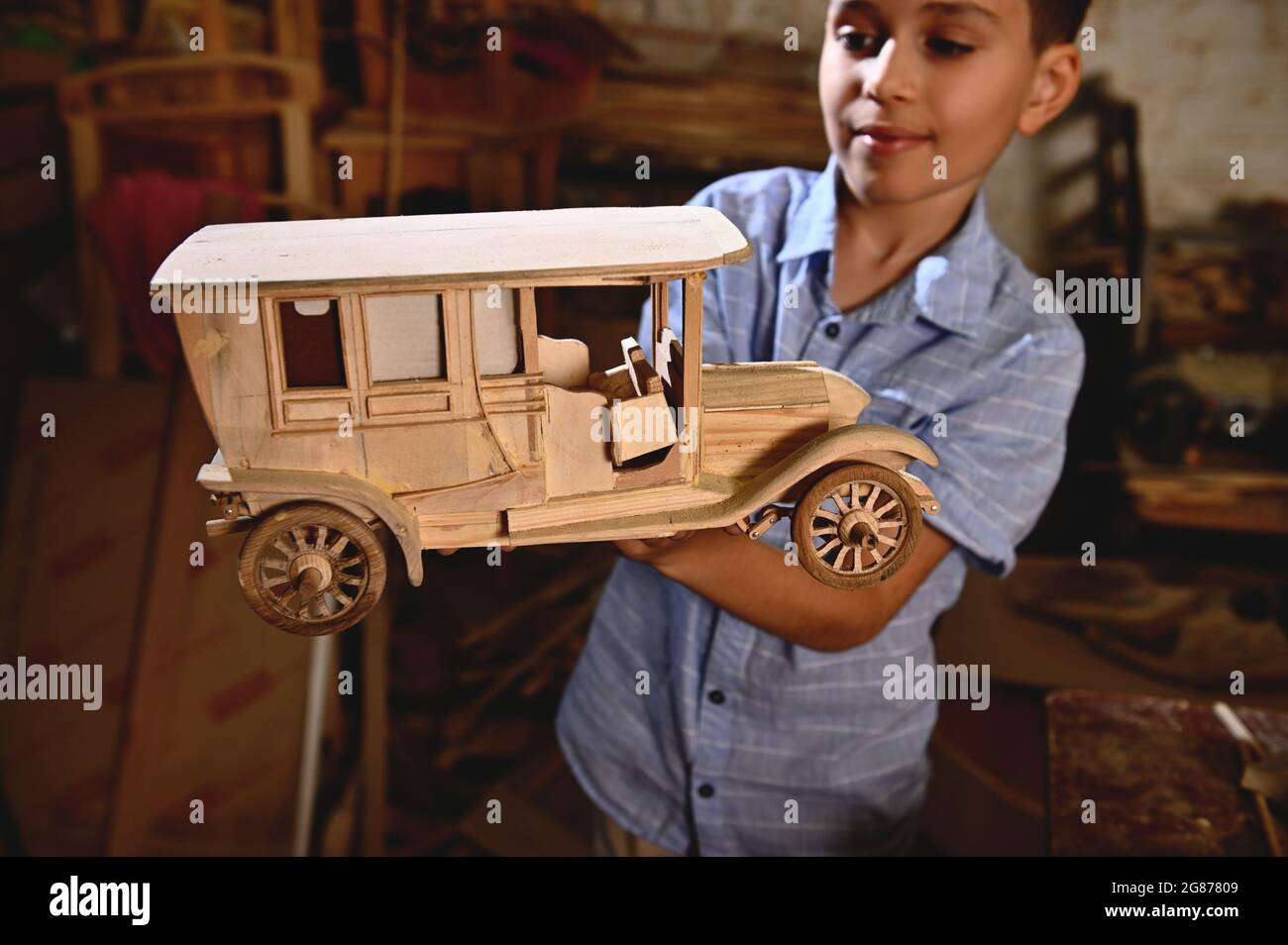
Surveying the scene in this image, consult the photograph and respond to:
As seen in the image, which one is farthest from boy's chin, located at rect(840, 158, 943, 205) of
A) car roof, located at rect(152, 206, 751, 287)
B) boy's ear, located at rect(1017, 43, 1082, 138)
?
car roof, located at rect(152, 206, 751, 287)

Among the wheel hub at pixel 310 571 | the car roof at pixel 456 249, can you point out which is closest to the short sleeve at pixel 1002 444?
the car roof at pixel 456 249

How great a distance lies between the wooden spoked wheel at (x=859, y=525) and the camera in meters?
1.62

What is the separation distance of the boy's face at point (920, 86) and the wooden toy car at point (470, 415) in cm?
45

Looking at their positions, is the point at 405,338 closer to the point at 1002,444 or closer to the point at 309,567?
the point at 309,567

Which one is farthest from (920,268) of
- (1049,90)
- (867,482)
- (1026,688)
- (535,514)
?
(1026,688)

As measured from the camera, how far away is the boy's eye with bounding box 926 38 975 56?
6.05 ft

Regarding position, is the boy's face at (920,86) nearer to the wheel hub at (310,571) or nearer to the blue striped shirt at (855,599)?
the blue striped shirt at (855,599)

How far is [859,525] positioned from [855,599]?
0.42 metres

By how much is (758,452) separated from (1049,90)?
998mm

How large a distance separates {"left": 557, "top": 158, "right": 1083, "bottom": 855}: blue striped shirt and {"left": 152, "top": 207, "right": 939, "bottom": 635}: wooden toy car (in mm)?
451

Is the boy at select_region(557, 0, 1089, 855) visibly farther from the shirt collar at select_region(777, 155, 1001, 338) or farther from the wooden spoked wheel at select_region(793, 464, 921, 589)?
the wooden spoked wheel at select_region(793, 464, 921, 589)
